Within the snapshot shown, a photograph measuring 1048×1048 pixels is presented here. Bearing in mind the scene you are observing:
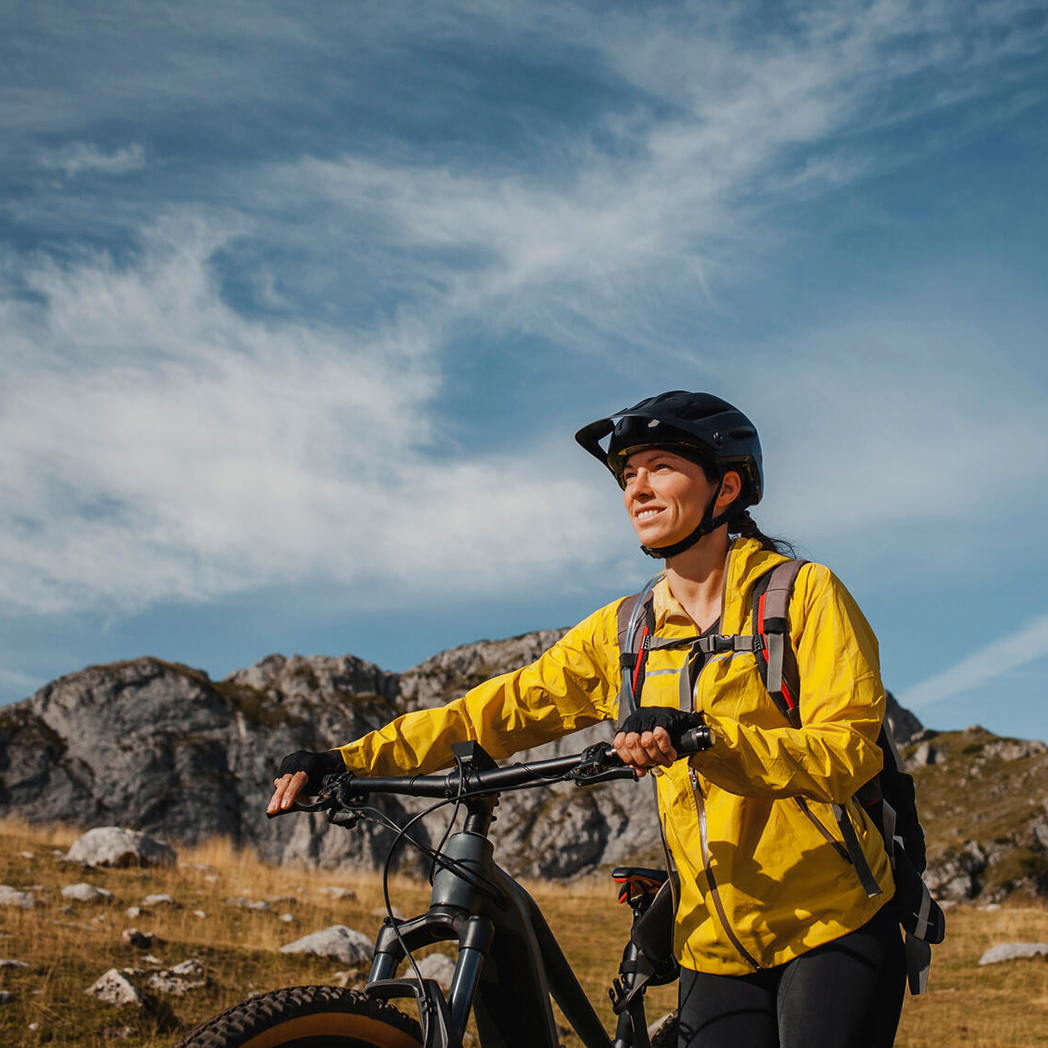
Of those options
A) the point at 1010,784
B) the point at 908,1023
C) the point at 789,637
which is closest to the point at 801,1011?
the point at 789,637

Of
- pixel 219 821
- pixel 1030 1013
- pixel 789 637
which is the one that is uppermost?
pixel 219 821

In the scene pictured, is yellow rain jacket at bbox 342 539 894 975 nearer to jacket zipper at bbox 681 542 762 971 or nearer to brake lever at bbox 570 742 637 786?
jacket zipper at bbox 681 542 762 971

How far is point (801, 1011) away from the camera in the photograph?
8.88 ft

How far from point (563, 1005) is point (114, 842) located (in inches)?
485

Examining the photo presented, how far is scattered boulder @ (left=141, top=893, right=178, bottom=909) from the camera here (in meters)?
10.6

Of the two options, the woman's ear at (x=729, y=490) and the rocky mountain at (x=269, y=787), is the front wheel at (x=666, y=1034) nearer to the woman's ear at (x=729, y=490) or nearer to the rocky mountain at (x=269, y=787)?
the woman's ear at (x=729, y=490)

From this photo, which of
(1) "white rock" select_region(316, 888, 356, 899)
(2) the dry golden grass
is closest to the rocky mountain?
(1) "white rock" select_region(316, 888, 356, 899)

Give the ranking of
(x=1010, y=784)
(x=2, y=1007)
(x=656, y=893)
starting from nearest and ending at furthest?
(x=656, y=893) < (x=2, y=1007) < (x=1010, y=784)

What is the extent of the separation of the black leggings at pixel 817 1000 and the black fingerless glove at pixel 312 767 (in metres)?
1.42

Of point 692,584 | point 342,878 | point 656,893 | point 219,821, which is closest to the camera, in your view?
point 692,584

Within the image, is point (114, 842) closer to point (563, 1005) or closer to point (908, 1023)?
point (908, 1023)

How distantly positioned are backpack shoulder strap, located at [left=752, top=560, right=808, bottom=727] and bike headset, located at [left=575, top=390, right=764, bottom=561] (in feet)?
1.49

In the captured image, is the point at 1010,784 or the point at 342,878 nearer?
the point at 342,878

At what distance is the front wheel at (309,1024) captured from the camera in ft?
7.25
